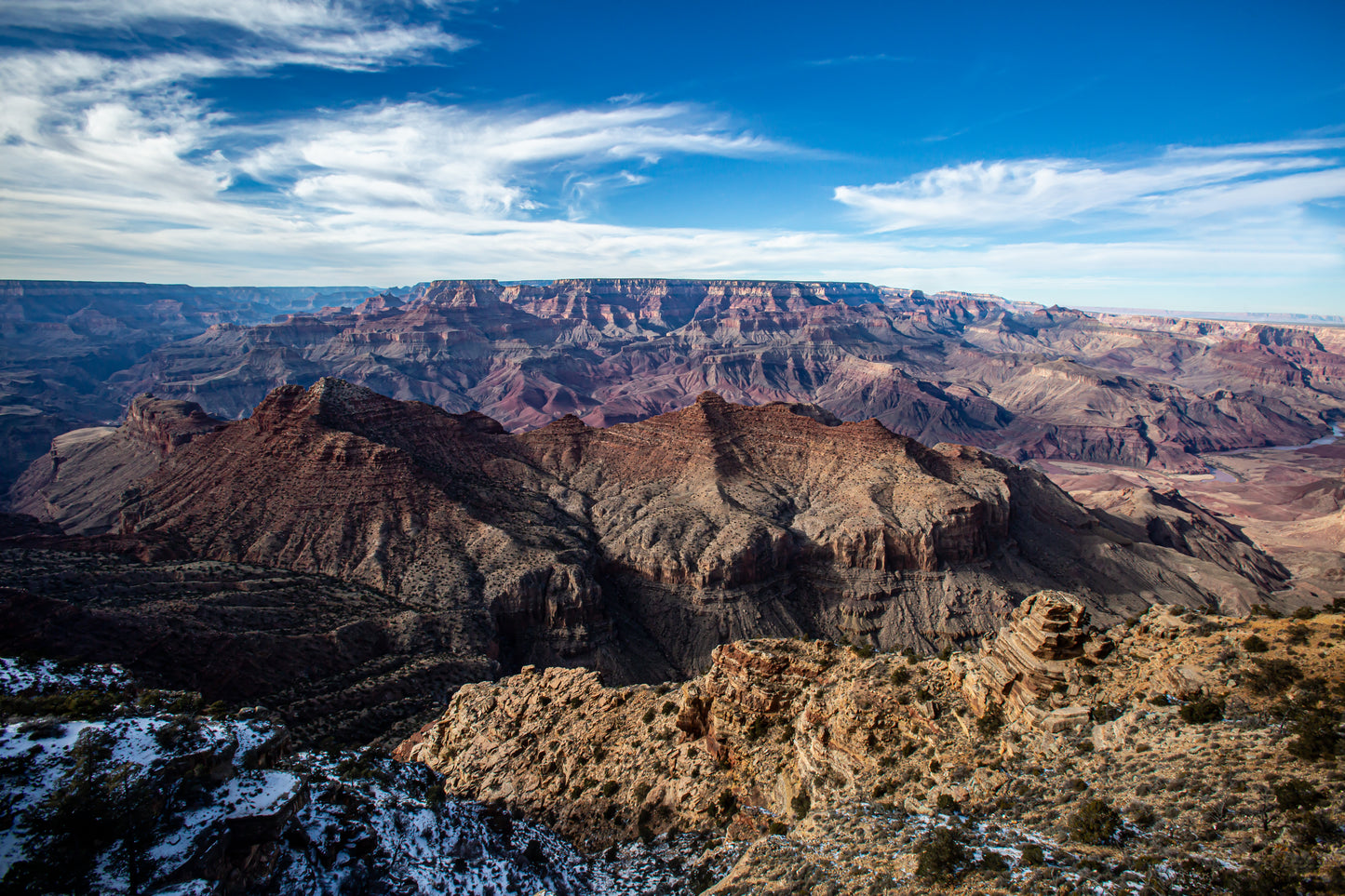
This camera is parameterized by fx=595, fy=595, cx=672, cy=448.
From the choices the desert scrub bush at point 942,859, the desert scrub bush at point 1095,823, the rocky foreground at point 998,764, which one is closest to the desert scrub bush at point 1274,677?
the rocky foreground at point 998,764

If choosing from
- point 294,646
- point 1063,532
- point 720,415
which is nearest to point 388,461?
point 294,646

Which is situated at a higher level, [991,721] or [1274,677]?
[1274,677]

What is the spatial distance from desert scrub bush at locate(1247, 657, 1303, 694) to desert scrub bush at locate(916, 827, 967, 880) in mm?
10953

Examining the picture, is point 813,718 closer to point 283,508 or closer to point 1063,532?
point 283,508

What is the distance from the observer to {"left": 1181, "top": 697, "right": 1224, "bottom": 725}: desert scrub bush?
19109mm

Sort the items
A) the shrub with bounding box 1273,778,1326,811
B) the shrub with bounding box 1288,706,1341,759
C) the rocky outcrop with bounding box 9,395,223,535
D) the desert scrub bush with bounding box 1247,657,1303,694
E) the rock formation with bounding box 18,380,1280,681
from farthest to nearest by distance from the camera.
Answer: the rocky outcrop with bounding box 9,395,223,535 → the rock formation with bounding box 18,380,1280,681 → the desert scrub bush with bounding box 1247,657,1303,694 → the shrub with bounding box 1288,706,1341,759 → the shrub with bounding box 1273,778,1326,811

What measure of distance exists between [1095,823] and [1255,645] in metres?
9.52

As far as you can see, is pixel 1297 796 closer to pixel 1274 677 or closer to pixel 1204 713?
pixel 1204 713

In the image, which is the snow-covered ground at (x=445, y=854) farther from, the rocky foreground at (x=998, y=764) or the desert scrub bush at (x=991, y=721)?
the desert scrub bush at (x=991, y=721)

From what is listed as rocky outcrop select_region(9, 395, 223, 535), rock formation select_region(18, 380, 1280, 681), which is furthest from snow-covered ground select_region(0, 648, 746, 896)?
rocky outcrop select_region(9, 395, 223, 535)

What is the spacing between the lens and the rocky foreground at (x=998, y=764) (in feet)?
50.6

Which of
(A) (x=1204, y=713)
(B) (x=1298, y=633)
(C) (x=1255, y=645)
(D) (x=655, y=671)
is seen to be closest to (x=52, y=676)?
(D) (x=655, y=671)

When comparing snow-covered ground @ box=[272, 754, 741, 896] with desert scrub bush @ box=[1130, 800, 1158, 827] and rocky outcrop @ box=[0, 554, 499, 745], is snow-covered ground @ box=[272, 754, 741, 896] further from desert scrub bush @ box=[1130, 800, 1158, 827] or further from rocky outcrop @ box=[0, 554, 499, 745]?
desert scrub bush @ box=[1130, 800, 1158, 827]

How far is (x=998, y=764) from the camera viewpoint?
845 inches
